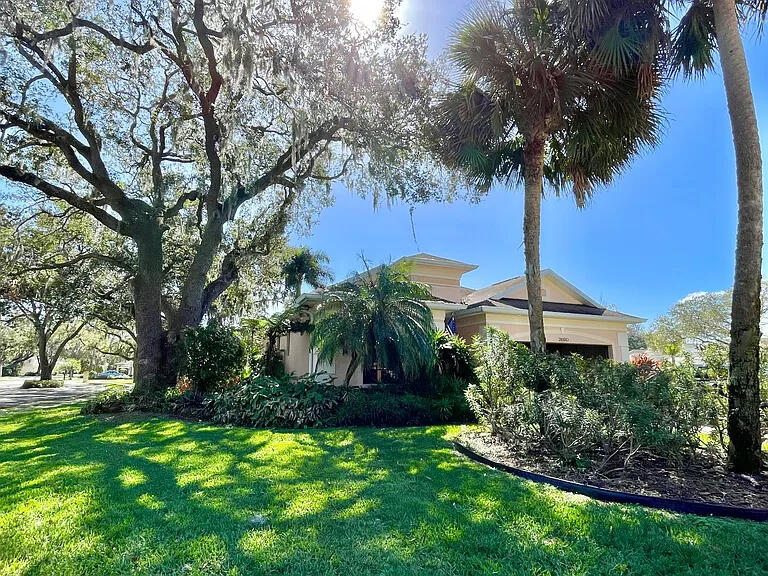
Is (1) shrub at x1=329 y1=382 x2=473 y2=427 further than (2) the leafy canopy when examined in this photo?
Yes

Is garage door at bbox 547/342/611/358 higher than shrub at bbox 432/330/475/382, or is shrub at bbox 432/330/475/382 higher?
garage door at bbox 547/342/611/358

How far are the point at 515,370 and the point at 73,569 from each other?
18.3 ft

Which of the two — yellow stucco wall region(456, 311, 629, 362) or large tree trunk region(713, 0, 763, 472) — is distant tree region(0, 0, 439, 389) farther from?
large tree trunk region(713, 0, 763, 472)

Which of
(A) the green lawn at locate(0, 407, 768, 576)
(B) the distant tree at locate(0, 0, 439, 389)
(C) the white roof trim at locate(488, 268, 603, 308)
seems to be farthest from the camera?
(C) the white roof trim at locate(488, 268, 603, 308)

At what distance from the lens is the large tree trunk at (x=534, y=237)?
7.85 meters

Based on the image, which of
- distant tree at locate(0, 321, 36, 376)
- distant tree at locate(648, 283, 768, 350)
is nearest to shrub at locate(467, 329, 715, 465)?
distant tree at locate(648, 283, 768, 350)

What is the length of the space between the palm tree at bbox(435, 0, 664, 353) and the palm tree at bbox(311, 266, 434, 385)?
270 centimetres

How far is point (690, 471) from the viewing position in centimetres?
496

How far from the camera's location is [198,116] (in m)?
13.1

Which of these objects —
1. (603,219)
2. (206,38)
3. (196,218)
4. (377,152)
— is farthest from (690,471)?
(196,218)

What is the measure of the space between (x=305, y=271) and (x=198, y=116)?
9.94 meters

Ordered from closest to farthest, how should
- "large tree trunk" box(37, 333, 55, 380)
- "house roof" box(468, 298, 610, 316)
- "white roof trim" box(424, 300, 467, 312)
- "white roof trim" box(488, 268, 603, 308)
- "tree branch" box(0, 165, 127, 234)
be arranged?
"tree branch" box(0, 165, 127, 234)
"white roof trim" box(424, 300, 467, 312)
"house roof" box(468, 298, 610, 316)
"white roof trim" box(488, 268, 603, 308)
"large tree trunk" box(37, 333, 55, 380)

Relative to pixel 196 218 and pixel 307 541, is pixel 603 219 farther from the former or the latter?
pixel 307 541

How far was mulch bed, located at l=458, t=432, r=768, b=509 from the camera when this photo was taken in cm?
418
